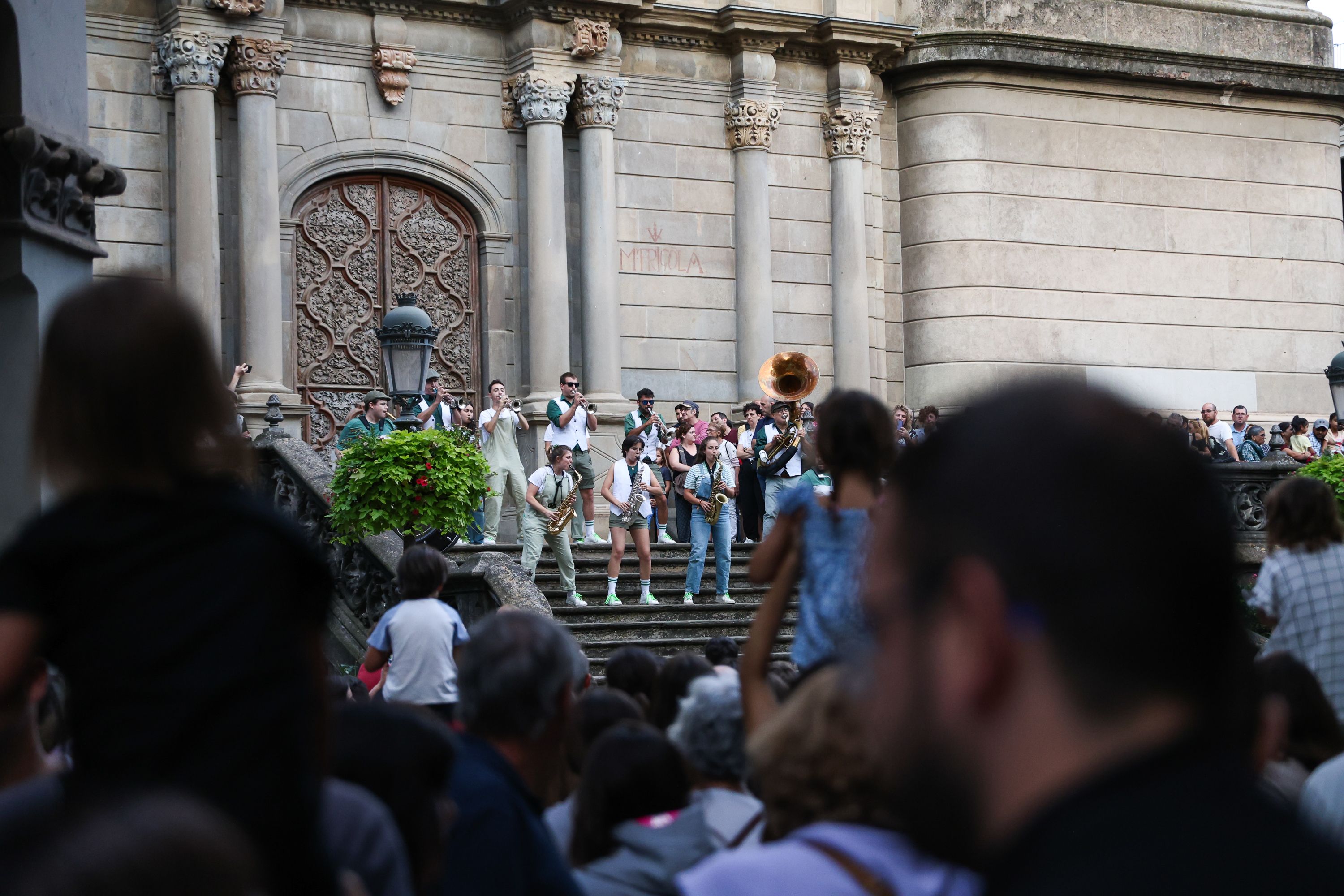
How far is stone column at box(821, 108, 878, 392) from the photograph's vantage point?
944 inches

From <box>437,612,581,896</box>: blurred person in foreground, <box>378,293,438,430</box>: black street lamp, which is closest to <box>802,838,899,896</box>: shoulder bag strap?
<box>437,612,581,896</box>: blurred person in foreground

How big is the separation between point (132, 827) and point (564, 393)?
1654 centimetres

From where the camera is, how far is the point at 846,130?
78.8ft

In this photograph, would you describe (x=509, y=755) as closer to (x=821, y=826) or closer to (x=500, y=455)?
(x=821, y=826)

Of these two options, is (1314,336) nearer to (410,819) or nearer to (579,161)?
(579,161)

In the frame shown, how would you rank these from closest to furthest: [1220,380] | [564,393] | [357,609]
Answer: [357,609] < [564,393] < [1220,380]

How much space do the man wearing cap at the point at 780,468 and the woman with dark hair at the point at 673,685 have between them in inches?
472

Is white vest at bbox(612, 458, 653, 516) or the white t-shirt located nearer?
the white t-shirt

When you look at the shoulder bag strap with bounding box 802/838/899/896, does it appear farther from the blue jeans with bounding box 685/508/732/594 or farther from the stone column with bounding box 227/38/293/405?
the stone column with bounding box 227/38/293/405

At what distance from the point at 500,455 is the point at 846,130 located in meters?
8.79

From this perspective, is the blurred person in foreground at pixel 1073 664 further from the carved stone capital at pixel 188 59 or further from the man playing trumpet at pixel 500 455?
the carved stone capital at pixel 188 59

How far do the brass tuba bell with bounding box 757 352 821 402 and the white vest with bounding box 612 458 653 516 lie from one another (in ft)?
13.8

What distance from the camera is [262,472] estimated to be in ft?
52.1

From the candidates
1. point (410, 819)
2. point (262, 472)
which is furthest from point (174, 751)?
point (262, 472)
